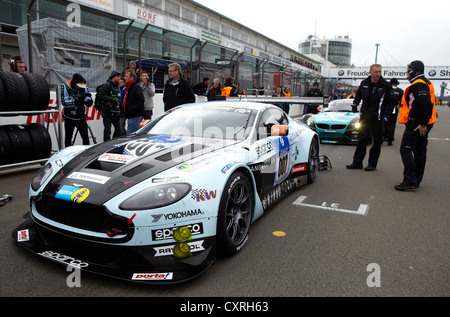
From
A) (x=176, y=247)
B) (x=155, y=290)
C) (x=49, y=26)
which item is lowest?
(x=155, y=290)

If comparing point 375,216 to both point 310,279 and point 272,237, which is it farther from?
point 310,279

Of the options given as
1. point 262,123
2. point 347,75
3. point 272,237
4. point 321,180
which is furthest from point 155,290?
point 347,75

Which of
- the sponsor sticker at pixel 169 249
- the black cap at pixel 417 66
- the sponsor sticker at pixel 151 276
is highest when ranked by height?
the black cap at pixel 417 66

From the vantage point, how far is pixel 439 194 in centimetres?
500

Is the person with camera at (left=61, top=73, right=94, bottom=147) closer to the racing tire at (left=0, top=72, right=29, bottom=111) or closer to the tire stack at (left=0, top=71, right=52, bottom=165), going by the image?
the tire stack at (left=0, top=71, right=52, bottom=165)

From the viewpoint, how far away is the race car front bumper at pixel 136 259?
2.32m

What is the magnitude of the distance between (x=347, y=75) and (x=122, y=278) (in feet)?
192

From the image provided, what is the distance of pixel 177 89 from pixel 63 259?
15.7 ft

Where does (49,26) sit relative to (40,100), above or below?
above

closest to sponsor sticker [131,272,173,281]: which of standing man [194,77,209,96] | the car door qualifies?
the car door

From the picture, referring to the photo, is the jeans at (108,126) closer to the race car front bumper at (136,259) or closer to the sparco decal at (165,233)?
the race car front bumper at (136,259)

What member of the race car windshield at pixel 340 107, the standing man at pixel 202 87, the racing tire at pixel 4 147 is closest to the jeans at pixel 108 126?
the racing tire at pixel 4 147

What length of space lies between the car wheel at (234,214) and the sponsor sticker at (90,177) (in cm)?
88

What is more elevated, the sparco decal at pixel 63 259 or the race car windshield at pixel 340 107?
the race car windshield at pixel 340 107
